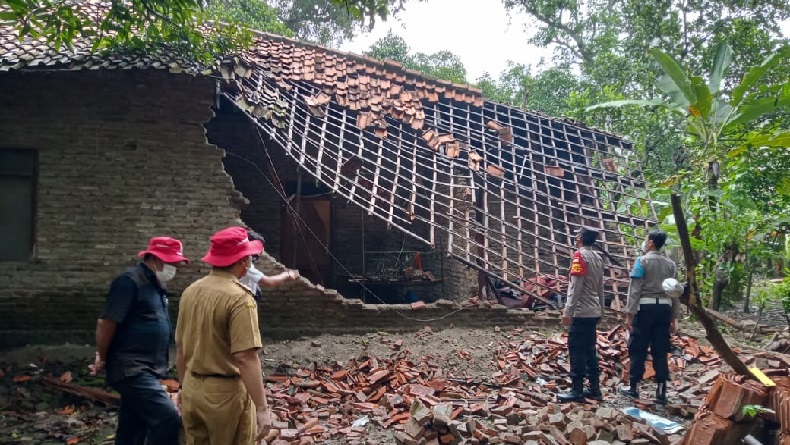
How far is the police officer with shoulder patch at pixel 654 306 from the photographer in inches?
222

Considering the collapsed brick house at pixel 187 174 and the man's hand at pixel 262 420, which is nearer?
the man's hand at pixel 262 420

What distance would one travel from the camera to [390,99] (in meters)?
10.3

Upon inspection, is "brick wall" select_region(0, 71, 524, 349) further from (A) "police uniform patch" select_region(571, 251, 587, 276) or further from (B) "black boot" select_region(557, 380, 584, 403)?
(A) "police uniform patch" select_region(571, 251, 587, 276)

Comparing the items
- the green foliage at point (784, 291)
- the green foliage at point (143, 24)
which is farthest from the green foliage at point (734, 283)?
the green foliage at point (143, 24)

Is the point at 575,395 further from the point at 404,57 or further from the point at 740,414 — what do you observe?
the point at 404,57

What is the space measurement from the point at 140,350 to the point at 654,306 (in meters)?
4.71

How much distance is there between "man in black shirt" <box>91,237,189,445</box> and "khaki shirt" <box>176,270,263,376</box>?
85 cm

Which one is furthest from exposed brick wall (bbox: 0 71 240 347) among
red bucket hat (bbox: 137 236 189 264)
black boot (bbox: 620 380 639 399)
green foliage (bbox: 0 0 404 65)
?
black boot (bbox: 620 380 639 399)

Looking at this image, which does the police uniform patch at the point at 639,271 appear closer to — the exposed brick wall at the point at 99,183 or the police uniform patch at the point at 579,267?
the police uniform patch at the point at 579,267

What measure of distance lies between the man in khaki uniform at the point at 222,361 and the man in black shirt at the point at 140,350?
727mm

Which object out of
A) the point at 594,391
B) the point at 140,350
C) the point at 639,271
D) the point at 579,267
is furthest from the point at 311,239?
the point at 140,350

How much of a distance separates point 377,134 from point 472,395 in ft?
16.2

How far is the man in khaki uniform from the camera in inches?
114

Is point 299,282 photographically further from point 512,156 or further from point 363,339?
point 512,156
